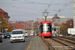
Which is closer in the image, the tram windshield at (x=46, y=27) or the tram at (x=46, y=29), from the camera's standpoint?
the tram at (x=46, y=29)

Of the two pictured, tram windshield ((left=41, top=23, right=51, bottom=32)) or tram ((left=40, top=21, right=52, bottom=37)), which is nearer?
tram ((left=40, top=21, right=52, bottom=37))

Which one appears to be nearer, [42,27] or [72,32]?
[42,27]

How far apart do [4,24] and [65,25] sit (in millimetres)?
44885

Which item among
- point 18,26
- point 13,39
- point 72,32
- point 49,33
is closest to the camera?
point 13,39

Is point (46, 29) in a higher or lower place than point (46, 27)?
lower

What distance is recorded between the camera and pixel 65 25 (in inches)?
4744

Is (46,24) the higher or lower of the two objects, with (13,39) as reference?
higher

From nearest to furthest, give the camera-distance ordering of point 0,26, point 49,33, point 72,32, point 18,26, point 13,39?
point 13,39 < point 49,33 < point 72,32 < point 0,26 < point 18,26

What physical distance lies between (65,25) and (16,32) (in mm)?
94713

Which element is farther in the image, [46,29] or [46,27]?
[46,27]

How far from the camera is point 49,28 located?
4084cm

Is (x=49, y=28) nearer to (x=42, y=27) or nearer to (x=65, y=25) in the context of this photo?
(x=42, y=27)

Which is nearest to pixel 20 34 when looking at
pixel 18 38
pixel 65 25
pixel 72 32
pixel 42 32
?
pixel 18 38

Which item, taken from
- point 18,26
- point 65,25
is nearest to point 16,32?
point 65,25
